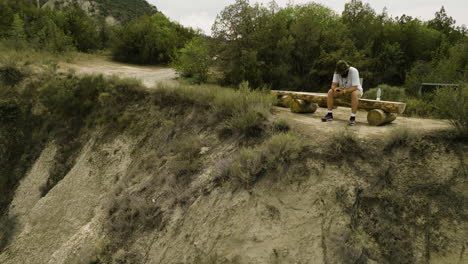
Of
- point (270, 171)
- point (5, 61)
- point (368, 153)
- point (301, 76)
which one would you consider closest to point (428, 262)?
point (368, 153)

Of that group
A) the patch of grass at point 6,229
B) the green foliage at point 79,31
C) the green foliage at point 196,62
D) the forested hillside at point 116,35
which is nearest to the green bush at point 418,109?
the green foliage at point 196,62

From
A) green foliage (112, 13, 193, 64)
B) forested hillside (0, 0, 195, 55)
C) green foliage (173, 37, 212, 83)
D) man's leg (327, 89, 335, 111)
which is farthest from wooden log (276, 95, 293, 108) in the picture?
green foliage (112, 13, 193, 64)

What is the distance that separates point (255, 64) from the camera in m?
12.6

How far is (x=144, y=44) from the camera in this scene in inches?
870

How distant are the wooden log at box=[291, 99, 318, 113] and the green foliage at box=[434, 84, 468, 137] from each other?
2.79 meters

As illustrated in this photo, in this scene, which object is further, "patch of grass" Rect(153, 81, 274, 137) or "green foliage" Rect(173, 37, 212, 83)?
"green foliage" Rect(173, 37, 212, 83)

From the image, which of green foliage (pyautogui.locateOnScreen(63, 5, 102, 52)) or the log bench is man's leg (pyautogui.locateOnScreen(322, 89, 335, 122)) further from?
green foliage (pyautogui.locateOnScreen(63, 5, 102, 52))

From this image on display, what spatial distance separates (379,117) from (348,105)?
89cm

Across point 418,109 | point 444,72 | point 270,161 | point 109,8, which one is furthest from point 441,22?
point 109,8

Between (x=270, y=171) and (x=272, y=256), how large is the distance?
4.75ft

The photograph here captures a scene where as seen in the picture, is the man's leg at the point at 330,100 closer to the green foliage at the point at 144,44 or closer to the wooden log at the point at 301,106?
the wooden log at the point at 301,106

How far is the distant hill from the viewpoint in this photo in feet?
161

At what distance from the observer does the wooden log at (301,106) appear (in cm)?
778

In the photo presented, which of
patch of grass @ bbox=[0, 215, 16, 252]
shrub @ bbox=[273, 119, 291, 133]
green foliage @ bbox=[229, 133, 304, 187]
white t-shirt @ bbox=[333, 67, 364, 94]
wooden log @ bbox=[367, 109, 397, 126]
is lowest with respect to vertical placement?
patch of grass @ bbox=[0, 215, 16, 252]
